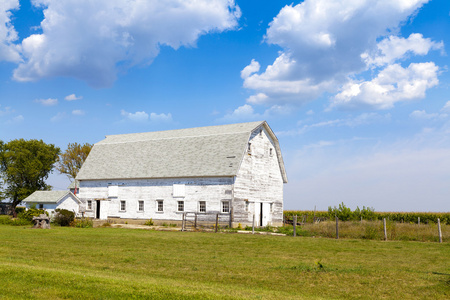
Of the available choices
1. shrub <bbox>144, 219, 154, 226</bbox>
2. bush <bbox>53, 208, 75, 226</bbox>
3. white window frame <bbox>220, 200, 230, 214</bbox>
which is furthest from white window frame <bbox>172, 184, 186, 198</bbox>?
bush <bbox>53, 208, 75, 226</bbox>

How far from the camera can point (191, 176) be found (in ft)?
125

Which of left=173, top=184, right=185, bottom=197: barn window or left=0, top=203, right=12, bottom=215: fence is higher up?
left=173, top=184, right=185, bottom=197: barn window

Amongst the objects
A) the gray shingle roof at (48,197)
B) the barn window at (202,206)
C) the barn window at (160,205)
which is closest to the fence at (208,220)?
the barn window at (202,206)

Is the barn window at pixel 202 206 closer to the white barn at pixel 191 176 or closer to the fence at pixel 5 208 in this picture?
the white barn at pixel 191 176

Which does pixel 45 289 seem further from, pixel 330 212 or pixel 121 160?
pixel 121 160

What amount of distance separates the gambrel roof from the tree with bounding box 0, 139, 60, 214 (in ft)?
82.6

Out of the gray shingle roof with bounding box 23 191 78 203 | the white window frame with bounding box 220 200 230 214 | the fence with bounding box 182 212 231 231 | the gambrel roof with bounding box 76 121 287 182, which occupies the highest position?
the gambrel roof with bounding box 76 121 287 182

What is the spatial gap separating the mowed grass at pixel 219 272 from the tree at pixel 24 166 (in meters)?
53.3

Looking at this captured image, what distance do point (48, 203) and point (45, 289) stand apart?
44.6 m

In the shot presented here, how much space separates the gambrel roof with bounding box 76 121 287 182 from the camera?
37781mm

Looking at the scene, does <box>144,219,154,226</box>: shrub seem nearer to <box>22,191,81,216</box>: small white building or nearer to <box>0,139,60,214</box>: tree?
<box>22,191,81,216</box>: small white building

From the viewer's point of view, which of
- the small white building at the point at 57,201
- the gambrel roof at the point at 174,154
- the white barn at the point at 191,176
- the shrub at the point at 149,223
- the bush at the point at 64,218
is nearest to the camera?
the bush at the point at 64,218

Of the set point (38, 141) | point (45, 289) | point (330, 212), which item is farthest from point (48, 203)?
point (45, 289)

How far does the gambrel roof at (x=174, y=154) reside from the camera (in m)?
37.8
